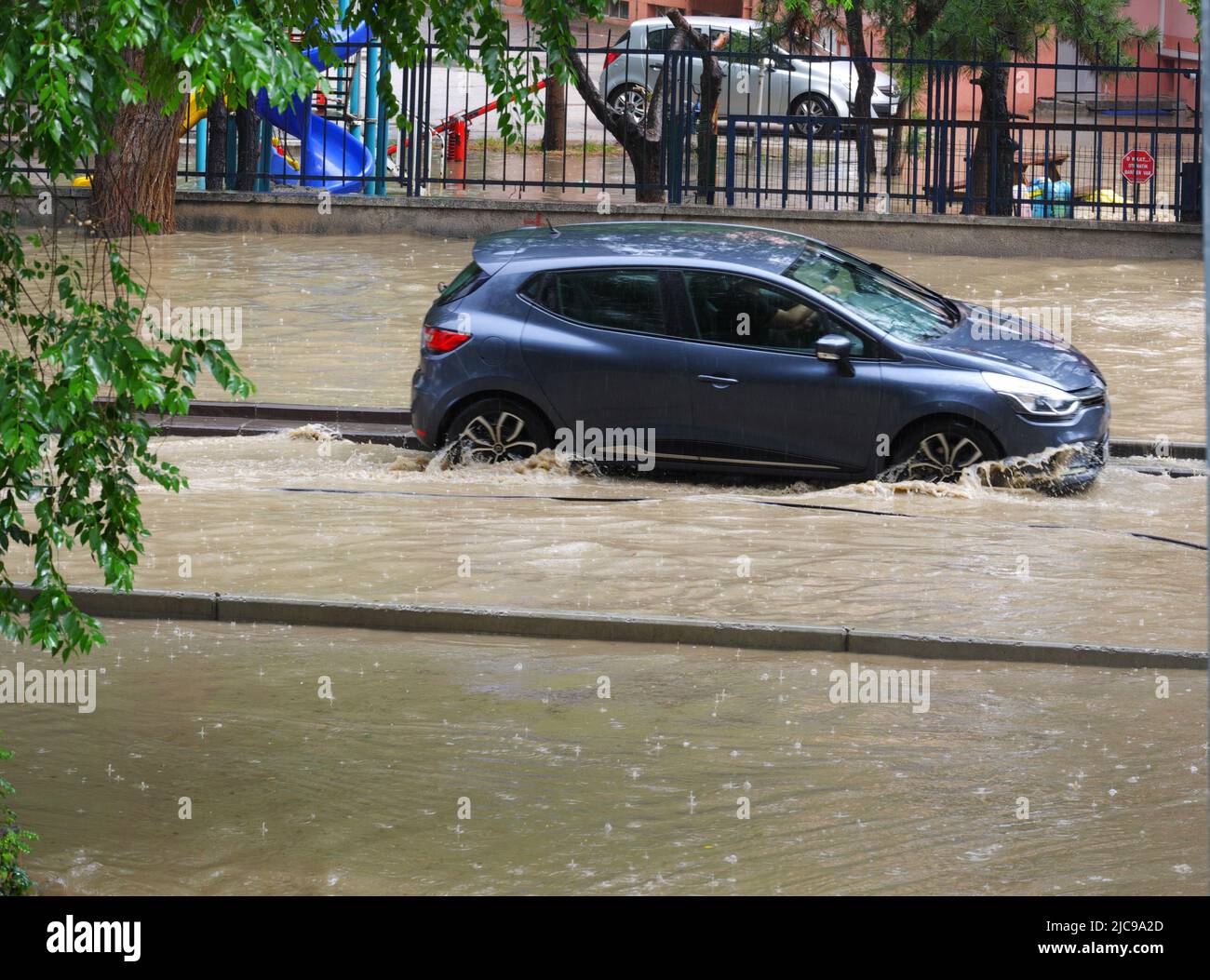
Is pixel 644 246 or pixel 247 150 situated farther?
pixel 247 150

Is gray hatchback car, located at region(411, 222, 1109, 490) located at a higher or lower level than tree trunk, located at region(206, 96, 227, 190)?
lower

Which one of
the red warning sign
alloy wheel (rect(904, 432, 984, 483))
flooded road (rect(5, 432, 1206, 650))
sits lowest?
flooded road (rect(5, 432, 1206, 650))

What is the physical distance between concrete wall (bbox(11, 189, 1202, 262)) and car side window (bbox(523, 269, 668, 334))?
9.94m

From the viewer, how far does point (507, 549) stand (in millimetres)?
→ 9570

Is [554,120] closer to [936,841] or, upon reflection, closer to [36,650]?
[36,650]

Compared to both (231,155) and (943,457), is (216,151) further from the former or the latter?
(943,457)

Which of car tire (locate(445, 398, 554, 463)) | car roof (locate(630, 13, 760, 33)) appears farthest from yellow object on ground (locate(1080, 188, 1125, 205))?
car tire (locate(445, 398, 554, 463))

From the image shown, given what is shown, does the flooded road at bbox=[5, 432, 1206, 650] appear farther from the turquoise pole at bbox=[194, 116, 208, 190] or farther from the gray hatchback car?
the turquoise pole at bbox=[194, 116, 208, 190]

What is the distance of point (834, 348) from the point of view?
1056 centimetres

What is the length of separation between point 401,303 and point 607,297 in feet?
21.7

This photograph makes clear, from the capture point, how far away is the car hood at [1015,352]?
1058cm

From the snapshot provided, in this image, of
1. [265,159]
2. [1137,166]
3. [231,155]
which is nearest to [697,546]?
[1137,166]

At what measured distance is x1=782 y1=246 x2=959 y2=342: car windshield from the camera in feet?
35.9

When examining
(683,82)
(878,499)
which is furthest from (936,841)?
(683,82)
